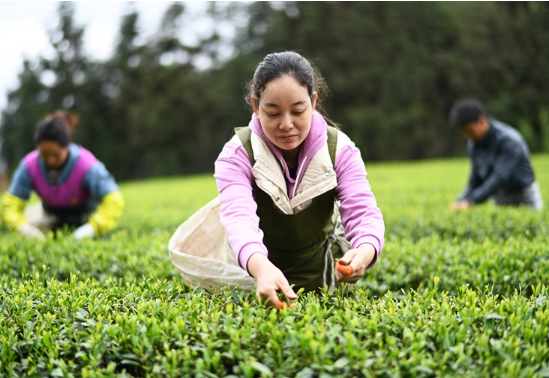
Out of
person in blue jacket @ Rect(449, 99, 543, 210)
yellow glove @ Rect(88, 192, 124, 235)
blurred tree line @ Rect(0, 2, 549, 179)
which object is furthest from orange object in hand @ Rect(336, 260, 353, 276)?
blurred tree line @ Rect(0, 2, 549, 179)

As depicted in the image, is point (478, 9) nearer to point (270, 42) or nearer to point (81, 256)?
point (270, 42)

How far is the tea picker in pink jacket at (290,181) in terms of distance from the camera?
7.21 ft

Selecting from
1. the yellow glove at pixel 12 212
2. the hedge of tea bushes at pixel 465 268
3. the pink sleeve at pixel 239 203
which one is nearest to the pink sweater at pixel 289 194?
the pink sleeve at pixel 239 203

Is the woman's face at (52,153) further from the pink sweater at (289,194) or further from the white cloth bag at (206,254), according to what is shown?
the pink sweater at (289,194)

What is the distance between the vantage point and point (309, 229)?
2660 mm

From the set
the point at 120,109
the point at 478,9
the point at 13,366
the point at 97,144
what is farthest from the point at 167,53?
the point at 13,366

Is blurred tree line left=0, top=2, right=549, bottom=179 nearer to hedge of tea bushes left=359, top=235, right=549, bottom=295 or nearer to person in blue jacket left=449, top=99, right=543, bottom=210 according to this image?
person in blue jacket left=449, top=99, right=543, bottom=210

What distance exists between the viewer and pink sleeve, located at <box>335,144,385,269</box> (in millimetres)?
2262

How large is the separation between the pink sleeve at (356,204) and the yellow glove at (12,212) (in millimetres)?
3968

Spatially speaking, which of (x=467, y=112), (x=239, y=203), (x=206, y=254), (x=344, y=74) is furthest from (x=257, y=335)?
(x=344, y=74)

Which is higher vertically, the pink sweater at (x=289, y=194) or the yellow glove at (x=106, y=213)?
the pink sweater at (x=289, y=194)

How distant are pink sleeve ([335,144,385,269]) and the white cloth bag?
0.60 metres

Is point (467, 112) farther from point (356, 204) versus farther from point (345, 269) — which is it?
point (345, 269)

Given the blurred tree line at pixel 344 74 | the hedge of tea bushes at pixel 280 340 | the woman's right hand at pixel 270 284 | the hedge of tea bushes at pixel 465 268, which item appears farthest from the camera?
the blurred tree line at pixel 344 74
